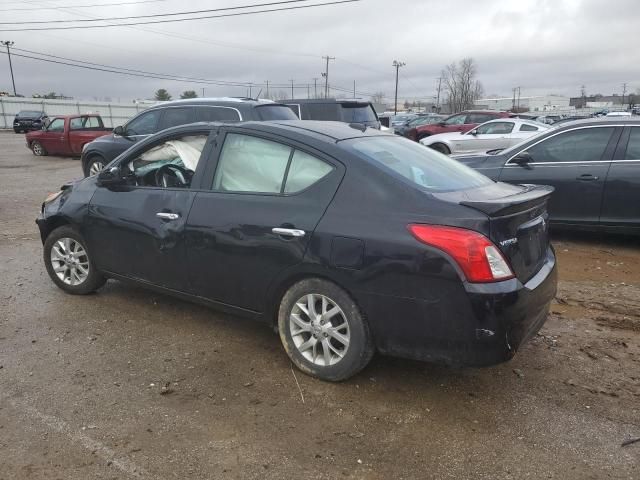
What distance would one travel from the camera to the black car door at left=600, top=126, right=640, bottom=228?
20.6ft

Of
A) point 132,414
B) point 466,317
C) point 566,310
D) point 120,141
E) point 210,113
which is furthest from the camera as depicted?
point 120,141

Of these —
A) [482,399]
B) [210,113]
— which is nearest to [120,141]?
[210,113]

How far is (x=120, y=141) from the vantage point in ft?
36.2

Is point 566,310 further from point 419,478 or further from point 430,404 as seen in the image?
point 419,478

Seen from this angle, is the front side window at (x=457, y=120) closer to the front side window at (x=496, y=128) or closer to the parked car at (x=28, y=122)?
the front side window at (x=496, y=128)

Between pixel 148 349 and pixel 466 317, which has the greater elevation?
pixel 466 317

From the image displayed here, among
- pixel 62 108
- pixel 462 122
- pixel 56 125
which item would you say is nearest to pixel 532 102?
pixel 62 108

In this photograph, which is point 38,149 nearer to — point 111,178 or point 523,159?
point 111,178

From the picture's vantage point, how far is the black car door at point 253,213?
3408 mm

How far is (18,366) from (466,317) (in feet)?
9.70

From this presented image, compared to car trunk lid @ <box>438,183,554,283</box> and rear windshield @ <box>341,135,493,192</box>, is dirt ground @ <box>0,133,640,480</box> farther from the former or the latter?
rear windshield @ <box>341,135,493,192</box>

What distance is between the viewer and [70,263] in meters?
4.89

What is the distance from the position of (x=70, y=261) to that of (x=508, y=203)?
3.80m

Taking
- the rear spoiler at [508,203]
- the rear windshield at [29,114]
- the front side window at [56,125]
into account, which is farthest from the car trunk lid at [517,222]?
the rear windshield at [29,114]
